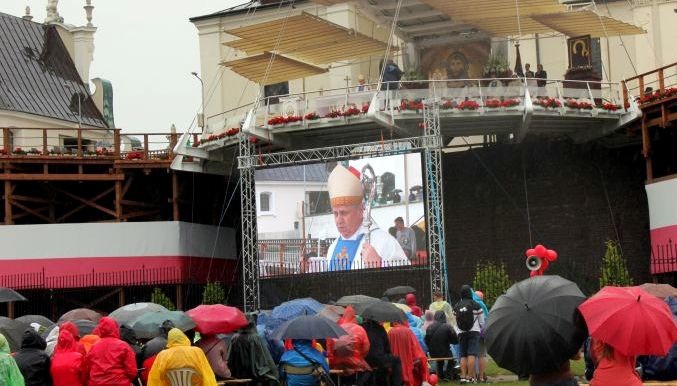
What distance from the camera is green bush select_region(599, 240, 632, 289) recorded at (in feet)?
127

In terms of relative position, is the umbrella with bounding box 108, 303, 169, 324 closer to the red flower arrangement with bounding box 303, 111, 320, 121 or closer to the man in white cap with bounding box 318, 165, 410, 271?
the man in white cap with bounding box 318, 165, 410, 271

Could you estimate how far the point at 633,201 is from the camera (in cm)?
4059

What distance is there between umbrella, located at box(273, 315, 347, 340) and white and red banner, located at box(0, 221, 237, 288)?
2687cm

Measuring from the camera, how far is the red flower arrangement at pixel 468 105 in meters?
38.7

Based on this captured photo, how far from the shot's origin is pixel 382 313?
20.2 meters

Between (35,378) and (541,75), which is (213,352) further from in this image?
(541,75)

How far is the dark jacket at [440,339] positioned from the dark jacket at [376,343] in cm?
461

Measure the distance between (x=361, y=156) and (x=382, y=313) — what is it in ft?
64.1

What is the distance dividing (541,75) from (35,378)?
27050 mm

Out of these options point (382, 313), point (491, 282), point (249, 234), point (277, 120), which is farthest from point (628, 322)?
point (249, 234)

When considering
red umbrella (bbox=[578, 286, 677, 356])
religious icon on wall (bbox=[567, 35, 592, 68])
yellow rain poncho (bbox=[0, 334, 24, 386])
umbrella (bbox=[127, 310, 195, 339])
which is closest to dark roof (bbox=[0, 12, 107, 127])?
religious icon on wall (bbox=[567, 35, 592, 68])

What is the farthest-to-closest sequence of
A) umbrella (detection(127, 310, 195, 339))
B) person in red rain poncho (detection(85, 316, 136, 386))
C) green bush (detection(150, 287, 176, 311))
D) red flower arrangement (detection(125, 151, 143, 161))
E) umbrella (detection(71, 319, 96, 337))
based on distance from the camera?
1. red flower arrangement (detection(125, 151, 143, 161))
2. green bush (detection(150, 287, 176, 311))
3. umbrella (detection(71, 319, 96, 337))
4. umbrella (detection(127, 310, 195, 339))
5. person in red rain poncho (detection(85, 316, 136, 386))

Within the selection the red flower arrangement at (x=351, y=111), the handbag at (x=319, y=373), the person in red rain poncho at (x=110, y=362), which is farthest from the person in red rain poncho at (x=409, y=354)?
the red flower arrangement at (x=351, y=111)

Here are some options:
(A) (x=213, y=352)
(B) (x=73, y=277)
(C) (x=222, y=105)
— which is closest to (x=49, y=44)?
(C) (x=222, y=105)
